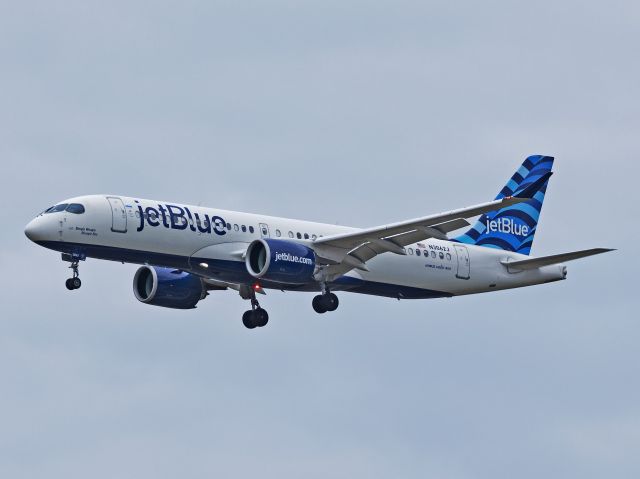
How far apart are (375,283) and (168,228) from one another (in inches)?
406

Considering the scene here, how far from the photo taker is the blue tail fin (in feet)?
250

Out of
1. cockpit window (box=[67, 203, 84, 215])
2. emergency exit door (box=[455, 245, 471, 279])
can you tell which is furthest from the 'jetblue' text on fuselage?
emergency exit door (box=[455, 245, 471, 279])

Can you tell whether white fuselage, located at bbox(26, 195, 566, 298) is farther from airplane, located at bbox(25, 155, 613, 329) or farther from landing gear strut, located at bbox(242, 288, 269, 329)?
landing gear strut, located at bbox(242, 288, 269, 329)

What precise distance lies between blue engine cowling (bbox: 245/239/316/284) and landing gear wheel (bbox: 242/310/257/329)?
618 centimetres

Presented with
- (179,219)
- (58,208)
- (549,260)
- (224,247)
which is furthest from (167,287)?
(549,260)

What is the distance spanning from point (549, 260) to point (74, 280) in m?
20.3

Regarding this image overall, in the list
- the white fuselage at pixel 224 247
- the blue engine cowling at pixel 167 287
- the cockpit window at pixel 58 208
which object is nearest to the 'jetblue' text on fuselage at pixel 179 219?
the white fuselage at pixel 224 247

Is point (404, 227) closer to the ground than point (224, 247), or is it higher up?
higher up

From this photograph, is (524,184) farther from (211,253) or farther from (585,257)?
(211,253)

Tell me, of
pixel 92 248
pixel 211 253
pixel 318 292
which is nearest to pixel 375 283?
pixel 318 292

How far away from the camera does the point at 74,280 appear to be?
214ft

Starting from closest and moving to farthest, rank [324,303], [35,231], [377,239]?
[35,231]
[377,239]
[324,303]

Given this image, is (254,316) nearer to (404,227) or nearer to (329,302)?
(329,302)

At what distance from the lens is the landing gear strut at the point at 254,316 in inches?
2884
